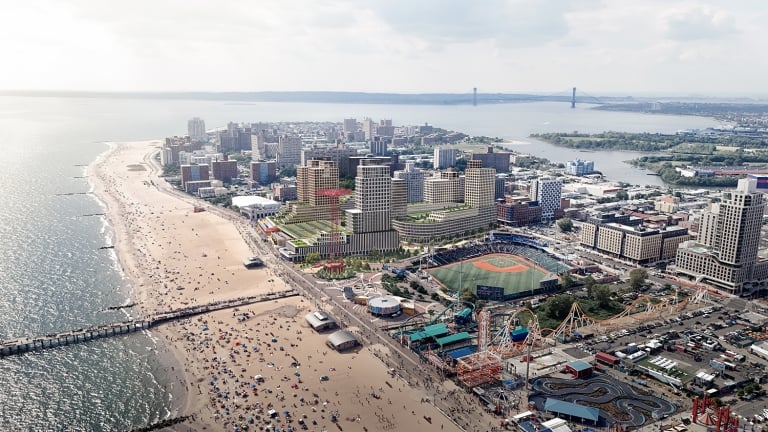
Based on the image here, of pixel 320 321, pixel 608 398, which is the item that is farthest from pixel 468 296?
pixel 608 398

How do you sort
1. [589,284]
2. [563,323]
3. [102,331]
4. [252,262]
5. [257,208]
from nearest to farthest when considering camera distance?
[102,331] → [563,323] → [589,284] → [252,262] → [257,208]

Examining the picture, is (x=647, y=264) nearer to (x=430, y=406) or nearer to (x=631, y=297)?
(x=631, y=297)

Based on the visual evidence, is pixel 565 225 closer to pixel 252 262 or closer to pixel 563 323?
pixel 563 323

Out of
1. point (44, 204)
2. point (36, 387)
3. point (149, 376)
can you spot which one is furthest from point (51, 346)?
point (44, 204)

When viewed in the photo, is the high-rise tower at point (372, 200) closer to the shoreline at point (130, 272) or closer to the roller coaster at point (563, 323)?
the roller coaster at point (563, 323)

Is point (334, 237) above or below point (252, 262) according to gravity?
above

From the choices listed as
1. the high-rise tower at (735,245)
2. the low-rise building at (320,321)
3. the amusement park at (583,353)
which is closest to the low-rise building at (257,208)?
the amusement park at (583,353)

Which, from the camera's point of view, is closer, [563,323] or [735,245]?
[563,323]
